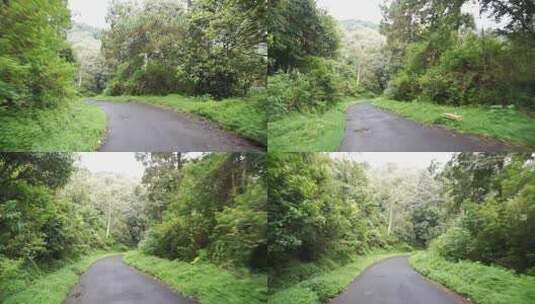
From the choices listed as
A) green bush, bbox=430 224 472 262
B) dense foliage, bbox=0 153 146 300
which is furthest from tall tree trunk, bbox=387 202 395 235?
dense foliage, bbox=0 153 146 300

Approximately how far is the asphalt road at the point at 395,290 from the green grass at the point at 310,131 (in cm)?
169

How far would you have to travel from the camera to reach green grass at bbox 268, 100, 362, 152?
182 inches

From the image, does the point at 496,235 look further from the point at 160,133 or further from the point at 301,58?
the point at 160,133

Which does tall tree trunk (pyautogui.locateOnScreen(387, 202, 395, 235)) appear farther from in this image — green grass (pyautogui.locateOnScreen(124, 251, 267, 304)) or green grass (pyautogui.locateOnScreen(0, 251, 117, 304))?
green grass (pyautogui.locateOnScreen(0, 251, 117, 304))

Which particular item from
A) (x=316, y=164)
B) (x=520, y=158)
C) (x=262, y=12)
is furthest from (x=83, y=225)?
(x=520, y=158)

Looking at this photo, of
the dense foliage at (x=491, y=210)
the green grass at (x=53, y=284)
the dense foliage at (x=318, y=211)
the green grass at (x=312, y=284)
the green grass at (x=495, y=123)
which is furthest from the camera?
the dense foliage at (x=318, y=211)

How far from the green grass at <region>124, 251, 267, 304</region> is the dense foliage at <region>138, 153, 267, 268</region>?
4.6 inches

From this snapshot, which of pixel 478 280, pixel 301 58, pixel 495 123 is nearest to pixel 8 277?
pixel 301 58

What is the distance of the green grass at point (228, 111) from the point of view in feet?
15.8

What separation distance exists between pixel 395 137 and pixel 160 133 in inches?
97.7

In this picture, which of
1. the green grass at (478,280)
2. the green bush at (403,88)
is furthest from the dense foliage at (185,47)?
the green grass at (478,280)

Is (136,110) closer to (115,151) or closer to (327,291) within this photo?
(115,151)

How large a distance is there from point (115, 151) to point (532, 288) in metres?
4.61

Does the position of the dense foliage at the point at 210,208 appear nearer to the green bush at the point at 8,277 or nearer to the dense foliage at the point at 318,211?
the dense foliage at the point at 318,211
